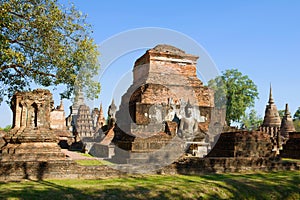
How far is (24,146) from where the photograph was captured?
10398 millimetres

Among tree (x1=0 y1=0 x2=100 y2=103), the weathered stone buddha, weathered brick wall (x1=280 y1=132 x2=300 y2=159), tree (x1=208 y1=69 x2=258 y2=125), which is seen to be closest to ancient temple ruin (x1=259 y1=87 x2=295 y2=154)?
tree (x1=208 y1=69 x2=258 y2=125)

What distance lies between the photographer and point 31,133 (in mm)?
10633

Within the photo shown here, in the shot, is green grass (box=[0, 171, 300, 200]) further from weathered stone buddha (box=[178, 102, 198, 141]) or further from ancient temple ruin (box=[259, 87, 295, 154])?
ancient temple ruin (box=[259, 87, 295, 154])

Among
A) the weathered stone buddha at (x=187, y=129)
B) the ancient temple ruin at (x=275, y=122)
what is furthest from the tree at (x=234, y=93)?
the weathered stone buddha at (x=187, y=129)

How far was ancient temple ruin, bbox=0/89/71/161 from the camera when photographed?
404 inches

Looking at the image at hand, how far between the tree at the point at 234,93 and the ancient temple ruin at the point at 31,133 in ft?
98.5

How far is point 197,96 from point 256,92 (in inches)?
906

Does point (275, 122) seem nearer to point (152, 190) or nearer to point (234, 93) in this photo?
point (234, 93)

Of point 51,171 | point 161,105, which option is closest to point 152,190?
point 51,171

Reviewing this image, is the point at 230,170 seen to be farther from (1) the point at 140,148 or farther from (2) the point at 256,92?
(2) the point at 256,92

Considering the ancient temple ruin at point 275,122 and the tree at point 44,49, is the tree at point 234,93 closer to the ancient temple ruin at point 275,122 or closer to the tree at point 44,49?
the ancient temple ruin at point 275,122

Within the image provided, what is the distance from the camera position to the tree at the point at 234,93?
40.3 metres

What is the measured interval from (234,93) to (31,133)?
34.9 m

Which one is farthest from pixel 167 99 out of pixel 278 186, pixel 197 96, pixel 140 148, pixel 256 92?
pixel 256 92
